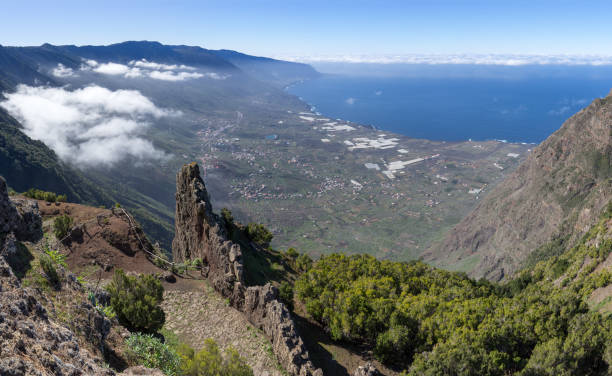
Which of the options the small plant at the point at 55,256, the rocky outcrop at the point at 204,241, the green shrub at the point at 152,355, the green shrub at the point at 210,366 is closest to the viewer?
the green shrub at the point at 152,355

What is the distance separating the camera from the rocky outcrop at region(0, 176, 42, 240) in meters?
22.8

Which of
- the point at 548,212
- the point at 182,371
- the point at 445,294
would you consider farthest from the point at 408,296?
the point at 548,212

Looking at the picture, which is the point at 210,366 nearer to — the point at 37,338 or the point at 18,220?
the point at 37,338

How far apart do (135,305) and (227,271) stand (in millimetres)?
11273

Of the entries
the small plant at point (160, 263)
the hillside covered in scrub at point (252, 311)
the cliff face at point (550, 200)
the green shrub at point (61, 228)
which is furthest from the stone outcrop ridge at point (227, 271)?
the cliff face at point (550, 200)

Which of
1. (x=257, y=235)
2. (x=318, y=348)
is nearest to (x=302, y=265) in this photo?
(x=257, y=235)

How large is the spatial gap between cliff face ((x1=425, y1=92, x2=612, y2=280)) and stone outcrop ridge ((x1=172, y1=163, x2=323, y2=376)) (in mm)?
108303

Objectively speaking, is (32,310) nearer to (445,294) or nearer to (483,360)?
(483,360)

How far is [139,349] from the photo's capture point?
19125 millimetres

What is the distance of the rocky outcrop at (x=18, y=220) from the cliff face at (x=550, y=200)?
125 meters

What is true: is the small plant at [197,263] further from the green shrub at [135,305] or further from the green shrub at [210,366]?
the green shrub at [210,366]

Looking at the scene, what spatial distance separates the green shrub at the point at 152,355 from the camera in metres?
18.7

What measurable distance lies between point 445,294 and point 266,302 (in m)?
23.6

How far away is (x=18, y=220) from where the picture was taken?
23.7m
